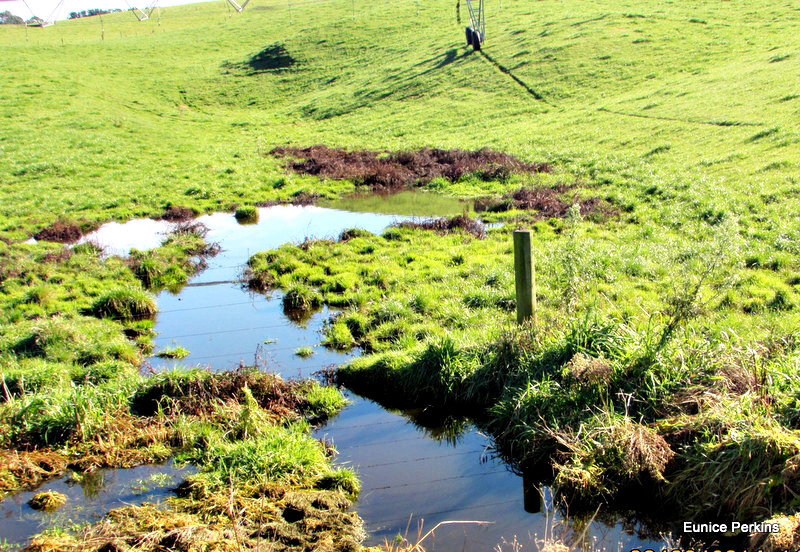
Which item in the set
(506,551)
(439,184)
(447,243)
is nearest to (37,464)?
(506,551)

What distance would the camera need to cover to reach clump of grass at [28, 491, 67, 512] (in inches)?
281

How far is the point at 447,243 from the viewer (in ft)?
55.4

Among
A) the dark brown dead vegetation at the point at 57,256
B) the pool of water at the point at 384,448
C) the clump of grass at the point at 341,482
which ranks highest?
the dark brown dead vegetation at the point at 57,256

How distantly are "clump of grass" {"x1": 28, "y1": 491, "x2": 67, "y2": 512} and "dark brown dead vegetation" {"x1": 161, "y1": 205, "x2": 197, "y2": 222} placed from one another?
1501 cm

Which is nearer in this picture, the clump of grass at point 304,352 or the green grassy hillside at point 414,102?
the clump of grass at point 304,352

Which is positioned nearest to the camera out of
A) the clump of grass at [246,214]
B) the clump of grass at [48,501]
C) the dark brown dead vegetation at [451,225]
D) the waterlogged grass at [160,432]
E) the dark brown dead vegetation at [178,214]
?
the waterlogged grass at [160,432]

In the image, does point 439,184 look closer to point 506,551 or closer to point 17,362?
point 17,362

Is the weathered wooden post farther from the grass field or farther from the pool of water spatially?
the pool of water

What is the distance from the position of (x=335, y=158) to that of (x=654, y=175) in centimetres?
1462

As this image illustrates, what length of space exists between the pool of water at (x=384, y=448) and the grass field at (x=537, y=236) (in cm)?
50

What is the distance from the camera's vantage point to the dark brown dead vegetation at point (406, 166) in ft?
82.0

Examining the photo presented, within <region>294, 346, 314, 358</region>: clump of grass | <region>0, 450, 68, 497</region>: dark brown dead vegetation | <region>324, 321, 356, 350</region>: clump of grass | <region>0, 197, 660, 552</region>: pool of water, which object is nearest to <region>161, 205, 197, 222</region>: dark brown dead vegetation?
<region>0, 197, 660, 552</region>: pool of water

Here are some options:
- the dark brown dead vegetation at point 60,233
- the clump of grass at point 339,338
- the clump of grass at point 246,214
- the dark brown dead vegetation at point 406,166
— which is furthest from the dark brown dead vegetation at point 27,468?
the dark brown dead vegetation at point 406,166

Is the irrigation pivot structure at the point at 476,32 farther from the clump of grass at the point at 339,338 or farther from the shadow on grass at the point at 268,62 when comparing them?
the clump of grass at the point at 339,338
